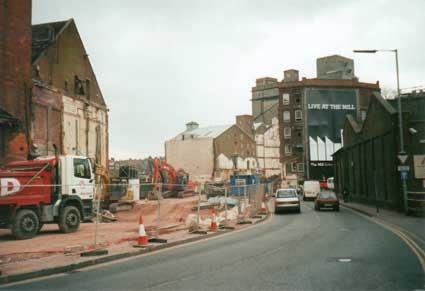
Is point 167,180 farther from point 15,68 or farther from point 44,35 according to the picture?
point 15,68

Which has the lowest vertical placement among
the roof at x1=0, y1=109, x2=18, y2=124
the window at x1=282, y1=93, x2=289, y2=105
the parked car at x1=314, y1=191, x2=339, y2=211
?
the parked car at x1=314, y1=191, x2=339, y2=211

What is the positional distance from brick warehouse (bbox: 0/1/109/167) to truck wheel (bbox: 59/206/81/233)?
28.9 feet

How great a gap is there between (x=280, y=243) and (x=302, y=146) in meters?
66.7

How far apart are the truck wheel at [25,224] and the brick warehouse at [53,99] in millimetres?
10250

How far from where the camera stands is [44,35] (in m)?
37.1

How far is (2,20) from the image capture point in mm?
27469

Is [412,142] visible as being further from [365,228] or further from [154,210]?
[154,210]

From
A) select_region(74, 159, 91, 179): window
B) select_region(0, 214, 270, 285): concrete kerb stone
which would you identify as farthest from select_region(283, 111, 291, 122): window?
select_region(0, 214, 270, 285): concrete kerb stone

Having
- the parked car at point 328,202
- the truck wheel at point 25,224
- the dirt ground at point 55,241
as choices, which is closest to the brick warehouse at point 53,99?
the dirt ground at point 55,241

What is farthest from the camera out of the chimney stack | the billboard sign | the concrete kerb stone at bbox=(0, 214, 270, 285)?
Result: the chimney stack

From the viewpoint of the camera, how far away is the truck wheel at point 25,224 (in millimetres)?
17391

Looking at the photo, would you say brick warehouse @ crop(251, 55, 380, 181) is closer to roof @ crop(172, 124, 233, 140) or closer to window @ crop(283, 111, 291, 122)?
window @ crop(283, 111, 291, 122)

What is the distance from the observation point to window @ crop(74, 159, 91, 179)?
20.9 m

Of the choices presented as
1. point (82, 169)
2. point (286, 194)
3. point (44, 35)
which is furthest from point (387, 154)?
point (44, 35)
